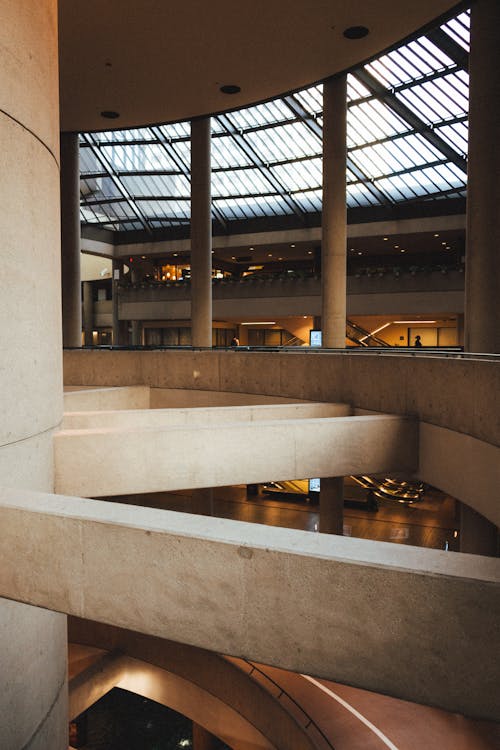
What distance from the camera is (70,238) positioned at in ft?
83.0

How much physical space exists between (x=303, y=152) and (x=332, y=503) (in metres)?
25.0

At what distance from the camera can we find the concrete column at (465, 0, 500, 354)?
12.7 meters

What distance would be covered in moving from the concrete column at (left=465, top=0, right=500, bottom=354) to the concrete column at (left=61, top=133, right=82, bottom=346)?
1755 centimetres

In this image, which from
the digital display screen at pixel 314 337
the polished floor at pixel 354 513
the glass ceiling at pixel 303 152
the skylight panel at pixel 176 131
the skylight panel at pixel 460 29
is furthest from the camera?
the digital display screen at pixel 314 337

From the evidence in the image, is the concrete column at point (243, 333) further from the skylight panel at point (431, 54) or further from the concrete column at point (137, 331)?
the skylight panel at point (431, 54)

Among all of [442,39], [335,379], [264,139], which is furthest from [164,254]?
[335,379]

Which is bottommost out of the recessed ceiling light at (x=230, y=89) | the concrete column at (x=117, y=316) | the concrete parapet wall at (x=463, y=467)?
the concrete parapet wall at (x=463, y=467)

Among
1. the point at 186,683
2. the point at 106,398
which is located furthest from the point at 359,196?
the point at 186,683

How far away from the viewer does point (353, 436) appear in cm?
965

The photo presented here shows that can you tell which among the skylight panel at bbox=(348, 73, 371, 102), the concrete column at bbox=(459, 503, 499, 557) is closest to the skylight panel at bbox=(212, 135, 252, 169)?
the skylight panel at bbox=(348, 73, 371, 102)

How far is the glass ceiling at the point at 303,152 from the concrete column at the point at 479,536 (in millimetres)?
19380

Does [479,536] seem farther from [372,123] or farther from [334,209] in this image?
[372,123]

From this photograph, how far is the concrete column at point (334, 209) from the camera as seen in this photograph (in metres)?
19.8

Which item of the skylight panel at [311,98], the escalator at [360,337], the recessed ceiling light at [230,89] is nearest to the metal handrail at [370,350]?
the recessed ceiling light at [230,89]
